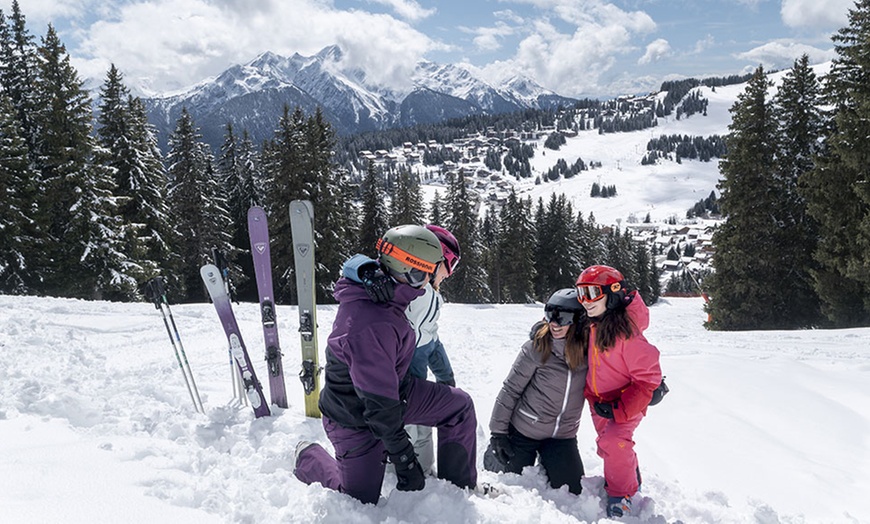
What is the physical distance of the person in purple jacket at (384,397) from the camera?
3.03 metres

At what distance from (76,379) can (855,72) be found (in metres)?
24.9

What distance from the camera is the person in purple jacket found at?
9.95ft

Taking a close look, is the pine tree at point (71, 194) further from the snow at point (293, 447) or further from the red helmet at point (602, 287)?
the red helmet at point (602, 287)

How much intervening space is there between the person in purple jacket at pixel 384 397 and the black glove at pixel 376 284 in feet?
0.27

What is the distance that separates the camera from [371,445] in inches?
135

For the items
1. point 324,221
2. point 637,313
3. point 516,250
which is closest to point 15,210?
point 324,221

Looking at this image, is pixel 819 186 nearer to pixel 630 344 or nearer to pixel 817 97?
pixel 817 97

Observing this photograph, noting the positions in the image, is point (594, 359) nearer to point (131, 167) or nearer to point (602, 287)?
point (602, 287)

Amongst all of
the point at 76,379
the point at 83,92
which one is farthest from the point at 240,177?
the point at 76,379

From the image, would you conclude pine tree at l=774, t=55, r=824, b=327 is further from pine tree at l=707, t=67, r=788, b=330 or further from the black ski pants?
the black ski pants

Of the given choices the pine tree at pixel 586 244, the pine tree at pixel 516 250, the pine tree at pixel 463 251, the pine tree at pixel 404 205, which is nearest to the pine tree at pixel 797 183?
the pine tree at pixel 516 250

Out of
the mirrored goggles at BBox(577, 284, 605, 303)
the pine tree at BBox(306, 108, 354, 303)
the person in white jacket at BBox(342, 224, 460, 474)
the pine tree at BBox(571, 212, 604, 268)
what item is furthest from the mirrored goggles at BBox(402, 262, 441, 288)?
the pine tree at BBox(571, 212, 604, 268)

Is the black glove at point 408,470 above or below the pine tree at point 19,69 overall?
below

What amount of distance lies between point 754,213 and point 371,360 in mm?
21910
